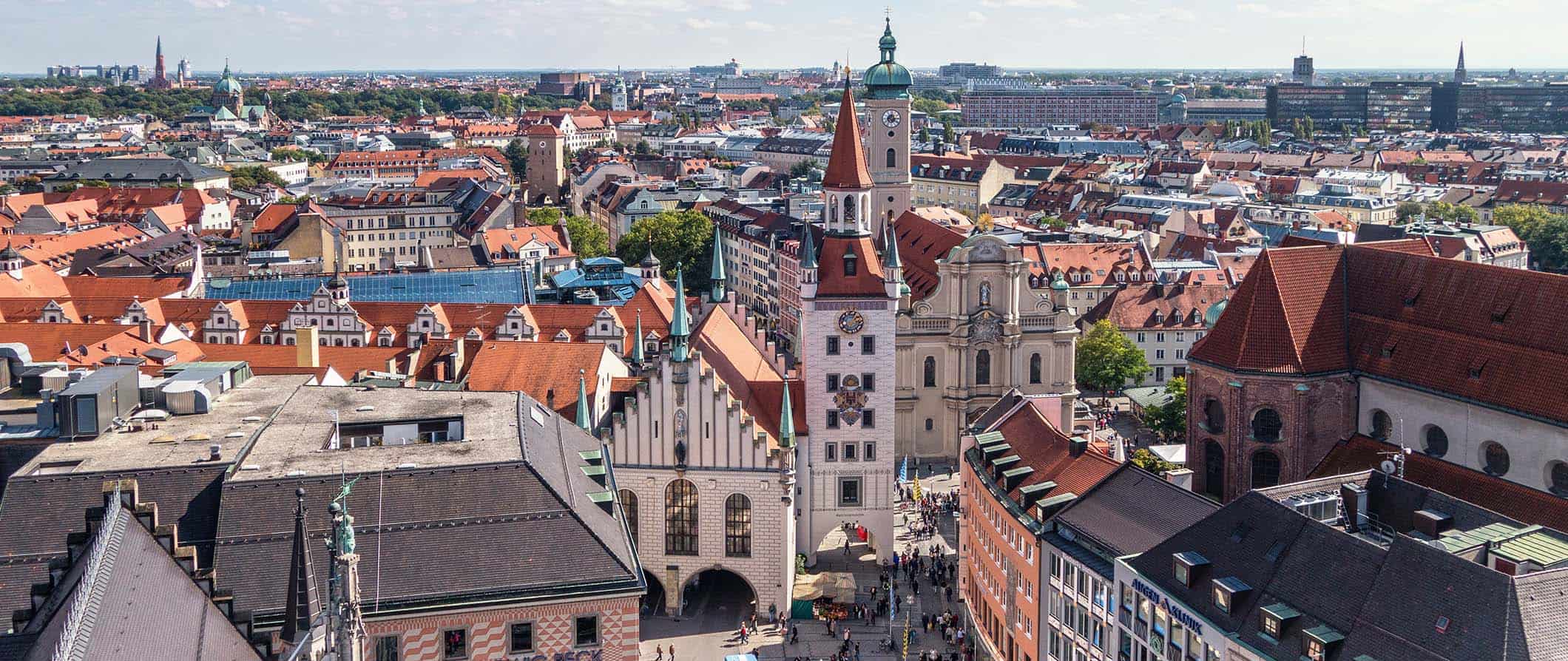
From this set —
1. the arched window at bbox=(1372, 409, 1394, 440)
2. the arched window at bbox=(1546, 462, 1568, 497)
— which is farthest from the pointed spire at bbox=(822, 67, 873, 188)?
the arched window at bbox=(1546, 462, 1568, 497)

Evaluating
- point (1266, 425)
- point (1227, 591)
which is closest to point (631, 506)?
point (1266, 425)

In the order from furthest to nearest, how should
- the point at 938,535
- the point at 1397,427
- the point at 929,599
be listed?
the point at 938,535 → the point at 929,599 → the point at 1397,427

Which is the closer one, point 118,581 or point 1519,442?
point 118,581

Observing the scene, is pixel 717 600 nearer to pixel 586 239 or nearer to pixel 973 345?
pixel 973 345

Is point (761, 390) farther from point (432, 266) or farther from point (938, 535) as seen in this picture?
point (432, 266)

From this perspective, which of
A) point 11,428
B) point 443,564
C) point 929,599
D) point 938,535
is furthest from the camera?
point 938,535

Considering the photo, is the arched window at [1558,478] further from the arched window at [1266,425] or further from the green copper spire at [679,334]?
the green copper spire at [679,334]

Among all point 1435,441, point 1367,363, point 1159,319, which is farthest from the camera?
point 1159,319

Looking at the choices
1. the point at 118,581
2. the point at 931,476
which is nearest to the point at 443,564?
the point at 118,581
